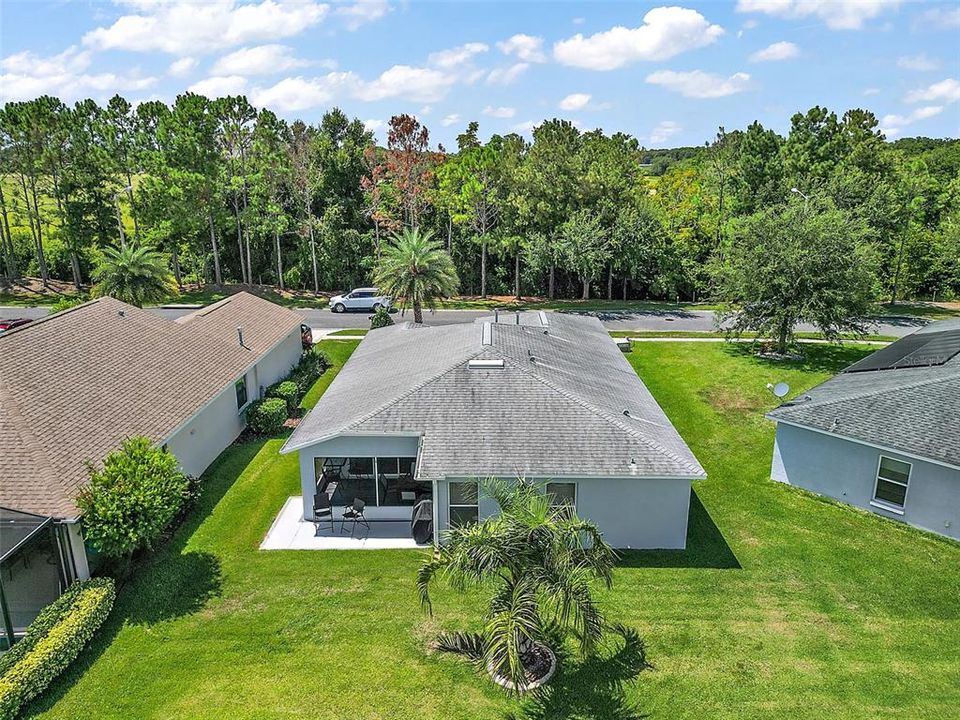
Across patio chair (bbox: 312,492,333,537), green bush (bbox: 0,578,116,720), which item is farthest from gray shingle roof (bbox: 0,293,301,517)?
patio chair (bbox: 312,492,333,537)

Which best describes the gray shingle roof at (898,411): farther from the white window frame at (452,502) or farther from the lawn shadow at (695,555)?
the white window frame at (452,502)

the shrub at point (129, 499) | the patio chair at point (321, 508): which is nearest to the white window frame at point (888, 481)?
the patio chair at point (321, 508)

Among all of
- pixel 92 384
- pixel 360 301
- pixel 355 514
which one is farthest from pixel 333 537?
pixel 360 301

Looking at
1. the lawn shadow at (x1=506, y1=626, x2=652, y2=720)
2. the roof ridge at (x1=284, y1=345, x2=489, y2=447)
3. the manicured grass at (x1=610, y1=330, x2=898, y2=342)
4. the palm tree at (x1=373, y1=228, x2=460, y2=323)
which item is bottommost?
the lawn shadow at (x1=506, y1=626, x2=652, y2=720)

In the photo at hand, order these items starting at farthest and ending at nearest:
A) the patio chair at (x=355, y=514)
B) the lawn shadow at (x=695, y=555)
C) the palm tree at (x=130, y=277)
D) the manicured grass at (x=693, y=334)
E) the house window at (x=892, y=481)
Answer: the manicured grass at (x=693, y=334), the palm tree at (x=130, y=277), the house window at (x=892, y=481), the patio chair at (x=355, y=514), the lawn shadow at (x=695, y=555)

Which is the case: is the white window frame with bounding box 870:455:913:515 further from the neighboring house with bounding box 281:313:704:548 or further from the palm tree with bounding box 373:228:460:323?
the palm tree with bounding box 373:228:460:323

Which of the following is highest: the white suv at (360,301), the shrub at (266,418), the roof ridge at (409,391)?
the roof ridge at (409,391)
